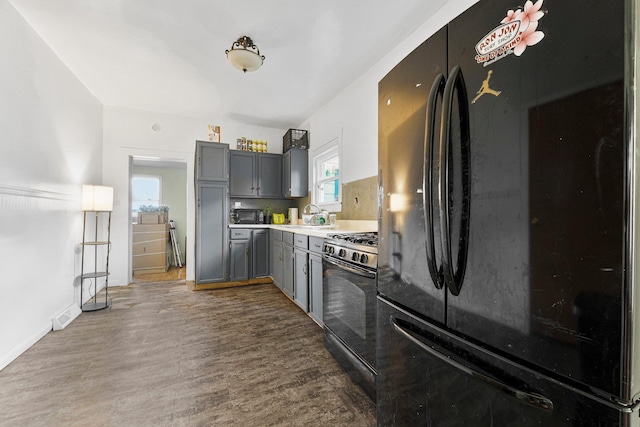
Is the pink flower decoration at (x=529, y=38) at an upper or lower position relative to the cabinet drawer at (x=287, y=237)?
upper

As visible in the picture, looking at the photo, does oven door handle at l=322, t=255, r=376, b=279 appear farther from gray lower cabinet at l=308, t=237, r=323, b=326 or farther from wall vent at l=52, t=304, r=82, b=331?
wall vent at l=52, t=304, r=82, b=331

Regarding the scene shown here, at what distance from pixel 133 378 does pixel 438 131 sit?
2.35 m

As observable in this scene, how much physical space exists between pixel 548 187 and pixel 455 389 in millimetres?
668

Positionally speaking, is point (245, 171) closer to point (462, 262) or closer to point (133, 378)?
point (133, 378)

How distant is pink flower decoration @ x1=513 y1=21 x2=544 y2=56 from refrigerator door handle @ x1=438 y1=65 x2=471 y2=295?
0.16m

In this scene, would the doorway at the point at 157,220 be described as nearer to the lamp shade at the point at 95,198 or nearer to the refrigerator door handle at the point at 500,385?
the lamp shade at the point at 95,198

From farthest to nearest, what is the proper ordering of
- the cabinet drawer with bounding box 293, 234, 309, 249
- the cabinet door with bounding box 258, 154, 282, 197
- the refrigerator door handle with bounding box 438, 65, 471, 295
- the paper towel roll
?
the paper towel roll, the cabinet door with bounding box 258, 154, 282, 197, the cabinet drawer with bounding box 293, 234, 309, 249, the refrigerator door handle with bounding box 438, 65, 471, 295

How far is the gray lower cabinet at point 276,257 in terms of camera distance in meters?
3.77

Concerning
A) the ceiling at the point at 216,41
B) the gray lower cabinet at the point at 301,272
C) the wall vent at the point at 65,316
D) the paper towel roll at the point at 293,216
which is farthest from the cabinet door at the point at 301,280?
the wall vent at the point at 65,316

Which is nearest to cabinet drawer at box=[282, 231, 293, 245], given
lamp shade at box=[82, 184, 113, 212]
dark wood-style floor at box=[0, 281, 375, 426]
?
dark wood-style floor at box=[0, 281, 375, 426]

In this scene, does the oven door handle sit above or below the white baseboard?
above

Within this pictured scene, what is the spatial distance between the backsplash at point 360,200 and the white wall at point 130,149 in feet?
8.92

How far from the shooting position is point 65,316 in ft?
9.00

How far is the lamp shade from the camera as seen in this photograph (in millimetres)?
3281
